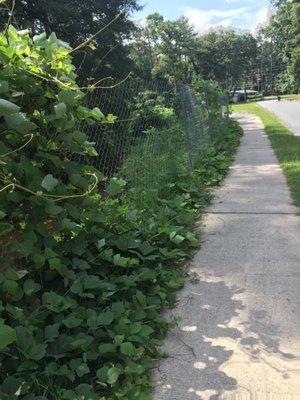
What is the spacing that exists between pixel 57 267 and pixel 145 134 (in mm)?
3868

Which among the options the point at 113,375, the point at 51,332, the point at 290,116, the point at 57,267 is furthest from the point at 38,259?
the point at 290,116

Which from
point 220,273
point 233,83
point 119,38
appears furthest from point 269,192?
point 233,83

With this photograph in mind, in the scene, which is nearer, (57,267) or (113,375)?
(113,375)

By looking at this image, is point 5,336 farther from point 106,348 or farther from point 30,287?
point 106,348

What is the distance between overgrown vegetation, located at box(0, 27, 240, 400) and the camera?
7.98 feet

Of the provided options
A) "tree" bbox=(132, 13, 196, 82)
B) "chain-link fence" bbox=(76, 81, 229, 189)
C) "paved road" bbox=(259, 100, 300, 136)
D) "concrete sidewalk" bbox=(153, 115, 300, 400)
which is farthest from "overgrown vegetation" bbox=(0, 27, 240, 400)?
"tree" bbox=(132, 13, 196, 82)

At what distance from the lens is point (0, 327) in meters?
2.06

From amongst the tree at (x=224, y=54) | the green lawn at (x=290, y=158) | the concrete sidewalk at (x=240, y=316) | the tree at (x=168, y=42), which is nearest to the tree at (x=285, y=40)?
the tree at (x=224, y=54)

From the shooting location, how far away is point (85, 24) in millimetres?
17266

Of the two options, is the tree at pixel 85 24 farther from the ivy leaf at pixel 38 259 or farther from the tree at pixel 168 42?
the tree at pixel 168 42

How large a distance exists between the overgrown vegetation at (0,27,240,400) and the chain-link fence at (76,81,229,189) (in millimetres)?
1184

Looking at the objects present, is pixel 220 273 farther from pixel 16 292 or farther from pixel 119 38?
pixel 119 38

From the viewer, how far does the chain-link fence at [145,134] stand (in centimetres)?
534

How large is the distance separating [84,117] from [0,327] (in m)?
1.49
